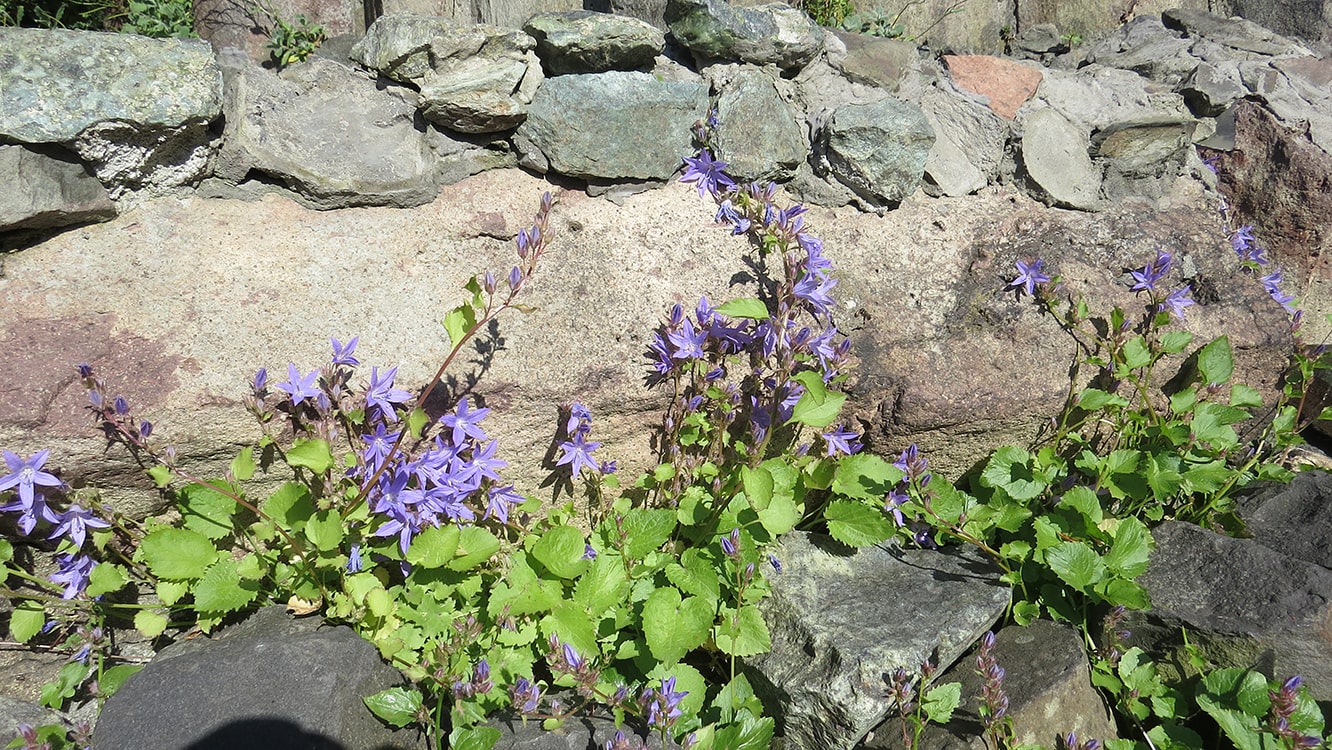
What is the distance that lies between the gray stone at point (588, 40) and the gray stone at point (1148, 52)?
2.09 m

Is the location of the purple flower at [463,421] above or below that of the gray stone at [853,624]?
above

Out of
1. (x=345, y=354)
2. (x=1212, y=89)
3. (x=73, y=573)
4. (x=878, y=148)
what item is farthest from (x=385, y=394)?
(x=1212, y=89)

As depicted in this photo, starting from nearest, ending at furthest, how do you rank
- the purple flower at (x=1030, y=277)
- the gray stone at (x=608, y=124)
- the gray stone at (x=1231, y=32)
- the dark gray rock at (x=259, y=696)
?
1. the dark gray rock at (x=259, y=696)
2. the gray stone at (x=608, y=124)
3. the purple flower at (x=1030, y=277)
4. the gray stone at (x=1231, y=32)

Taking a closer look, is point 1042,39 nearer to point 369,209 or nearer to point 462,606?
point 369,209

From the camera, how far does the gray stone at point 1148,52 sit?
3.58m

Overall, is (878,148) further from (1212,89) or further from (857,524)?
(1212,89)

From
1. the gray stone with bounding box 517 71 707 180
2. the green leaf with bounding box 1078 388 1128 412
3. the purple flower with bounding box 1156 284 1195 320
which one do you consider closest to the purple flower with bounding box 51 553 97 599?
the gray stone with bounding box 517 71 707 180

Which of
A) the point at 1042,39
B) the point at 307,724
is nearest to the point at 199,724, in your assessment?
the point at 307,724

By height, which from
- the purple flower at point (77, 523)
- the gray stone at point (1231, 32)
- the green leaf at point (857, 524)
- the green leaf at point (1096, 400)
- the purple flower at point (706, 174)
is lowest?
the green leaf at point (857, 524)

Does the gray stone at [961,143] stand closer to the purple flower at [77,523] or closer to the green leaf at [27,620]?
the purple flower at [77,523]

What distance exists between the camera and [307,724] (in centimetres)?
210

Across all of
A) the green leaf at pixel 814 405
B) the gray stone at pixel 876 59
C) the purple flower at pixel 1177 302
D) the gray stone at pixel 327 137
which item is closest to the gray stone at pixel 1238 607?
the purple flower at pixel 1177 302

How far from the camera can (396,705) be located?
222 cm

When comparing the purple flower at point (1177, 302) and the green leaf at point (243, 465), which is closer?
the green leaf at point (243, 465)
